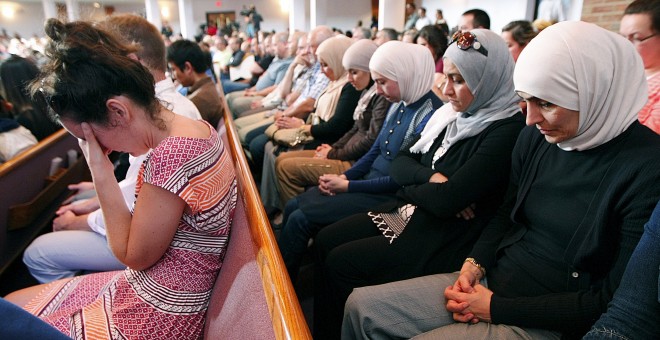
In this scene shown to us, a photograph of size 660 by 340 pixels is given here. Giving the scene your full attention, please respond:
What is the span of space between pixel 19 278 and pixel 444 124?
2.33m

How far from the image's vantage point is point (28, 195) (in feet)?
8.29

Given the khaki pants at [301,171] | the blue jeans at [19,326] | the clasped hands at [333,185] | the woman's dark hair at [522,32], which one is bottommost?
the khaki pants at [301,171]

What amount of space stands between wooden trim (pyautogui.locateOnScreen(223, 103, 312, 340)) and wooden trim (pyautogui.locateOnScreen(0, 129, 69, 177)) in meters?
1.64

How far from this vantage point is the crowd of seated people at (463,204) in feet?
3.65

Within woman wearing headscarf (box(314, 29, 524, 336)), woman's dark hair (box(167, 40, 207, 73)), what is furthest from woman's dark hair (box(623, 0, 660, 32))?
woman's dark hair (box(167, 40, 207, 73))

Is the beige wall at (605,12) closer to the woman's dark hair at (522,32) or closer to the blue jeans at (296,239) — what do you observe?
the woman's dark hair at (522,32)

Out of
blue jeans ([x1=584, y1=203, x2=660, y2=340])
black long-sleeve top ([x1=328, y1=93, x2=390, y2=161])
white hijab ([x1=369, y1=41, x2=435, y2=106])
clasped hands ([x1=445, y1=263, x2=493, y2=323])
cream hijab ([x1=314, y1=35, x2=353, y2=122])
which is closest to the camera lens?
blue jeans ([x1=584, y1=203, x2=660, y2=340])

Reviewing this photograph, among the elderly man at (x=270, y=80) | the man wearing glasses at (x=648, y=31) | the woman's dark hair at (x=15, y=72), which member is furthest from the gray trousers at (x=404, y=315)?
the elderly man at (x=270, y=80)

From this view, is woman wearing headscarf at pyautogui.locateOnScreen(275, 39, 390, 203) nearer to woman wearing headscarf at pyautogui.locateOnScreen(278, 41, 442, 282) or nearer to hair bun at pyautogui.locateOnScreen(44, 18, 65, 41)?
woman wearing headscarf at pyautogui.locateOnScreen(278, 41, 442, 282)

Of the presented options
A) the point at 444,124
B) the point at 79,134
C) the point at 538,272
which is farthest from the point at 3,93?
the point at 538,272

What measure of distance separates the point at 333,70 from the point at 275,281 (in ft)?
9.41

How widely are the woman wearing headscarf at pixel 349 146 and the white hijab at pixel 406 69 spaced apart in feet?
1.01

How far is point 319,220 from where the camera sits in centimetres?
218

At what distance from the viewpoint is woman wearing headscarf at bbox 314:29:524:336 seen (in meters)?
1.63
